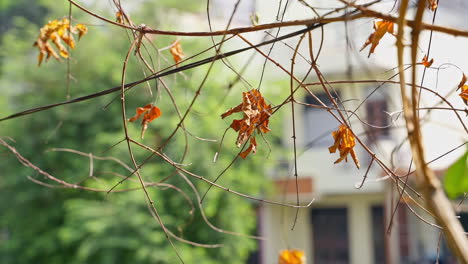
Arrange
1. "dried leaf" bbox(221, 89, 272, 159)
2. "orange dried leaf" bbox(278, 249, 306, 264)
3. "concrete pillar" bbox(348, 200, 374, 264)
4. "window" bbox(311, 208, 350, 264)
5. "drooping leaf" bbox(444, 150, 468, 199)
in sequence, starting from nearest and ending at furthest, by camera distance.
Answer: "drooping leaf" bbox(444, 150, 468, 199) < "dried leaf" bbox(221, 89, 272, 159) < "orange dried leaf" bbox(278, 249, 306, 264) < "concrete pillar" bbox(348, 200, 374, 264) < "window" bbox(311, 208, 350, 264)

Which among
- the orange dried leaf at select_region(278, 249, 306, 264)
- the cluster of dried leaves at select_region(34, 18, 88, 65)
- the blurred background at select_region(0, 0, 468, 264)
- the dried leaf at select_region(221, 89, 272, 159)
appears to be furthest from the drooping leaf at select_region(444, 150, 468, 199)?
the blurred background at select_region(0, 0, 468, 264)

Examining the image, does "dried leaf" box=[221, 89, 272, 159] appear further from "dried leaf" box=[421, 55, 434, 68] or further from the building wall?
the building wall

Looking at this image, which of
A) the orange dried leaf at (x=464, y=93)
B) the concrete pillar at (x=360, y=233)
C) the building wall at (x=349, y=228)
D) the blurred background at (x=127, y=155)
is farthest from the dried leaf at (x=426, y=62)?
the concrete pillar at (x=360, y=233)

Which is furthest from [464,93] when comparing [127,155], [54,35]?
[127,155]

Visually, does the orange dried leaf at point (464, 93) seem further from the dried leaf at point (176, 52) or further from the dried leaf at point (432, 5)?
the dried leaf at point (176, 52)

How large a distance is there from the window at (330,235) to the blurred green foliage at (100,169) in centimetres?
186

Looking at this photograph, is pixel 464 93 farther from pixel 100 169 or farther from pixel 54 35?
pixel 100 169

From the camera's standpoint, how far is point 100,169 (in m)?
6.91

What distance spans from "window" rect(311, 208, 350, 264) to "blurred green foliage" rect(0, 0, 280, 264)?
1861mm

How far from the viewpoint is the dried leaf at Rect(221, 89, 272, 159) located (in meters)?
0.78

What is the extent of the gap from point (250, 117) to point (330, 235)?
341 inches

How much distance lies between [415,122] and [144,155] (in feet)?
21.5

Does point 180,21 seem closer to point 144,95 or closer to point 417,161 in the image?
point 144,95

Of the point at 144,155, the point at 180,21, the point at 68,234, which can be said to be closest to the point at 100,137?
the point at 144,155
